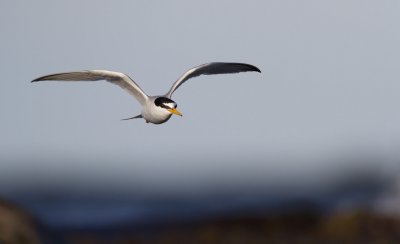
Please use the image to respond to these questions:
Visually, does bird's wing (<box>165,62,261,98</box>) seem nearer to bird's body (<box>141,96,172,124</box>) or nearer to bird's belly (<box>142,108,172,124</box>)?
bird's body (<box>141,96,172,124</box>)

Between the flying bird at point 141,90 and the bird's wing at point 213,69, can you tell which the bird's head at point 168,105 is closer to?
the flying bird at point 141,90

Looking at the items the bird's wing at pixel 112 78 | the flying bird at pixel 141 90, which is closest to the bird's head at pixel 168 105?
the flying bird at pixel 141 90

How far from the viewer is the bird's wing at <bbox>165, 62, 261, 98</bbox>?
2509 centimetres

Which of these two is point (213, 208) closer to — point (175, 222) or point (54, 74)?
point (175, 222)

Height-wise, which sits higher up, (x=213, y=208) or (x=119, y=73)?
(x=213, y=208)

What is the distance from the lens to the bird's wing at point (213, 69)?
2509 cm

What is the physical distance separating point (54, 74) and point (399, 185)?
44.3ft

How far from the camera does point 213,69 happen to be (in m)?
25.8

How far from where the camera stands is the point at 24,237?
22.7m

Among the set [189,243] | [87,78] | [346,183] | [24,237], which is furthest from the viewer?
[346,183]

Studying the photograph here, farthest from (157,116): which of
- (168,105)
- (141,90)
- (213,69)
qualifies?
(213,69)

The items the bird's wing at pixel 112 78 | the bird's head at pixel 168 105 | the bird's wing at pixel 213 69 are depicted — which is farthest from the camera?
the bird's wing at pixel 213 69

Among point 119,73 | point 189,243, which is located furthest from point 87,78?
point 189,243

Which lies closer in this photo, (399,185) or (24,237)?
(24,237)
